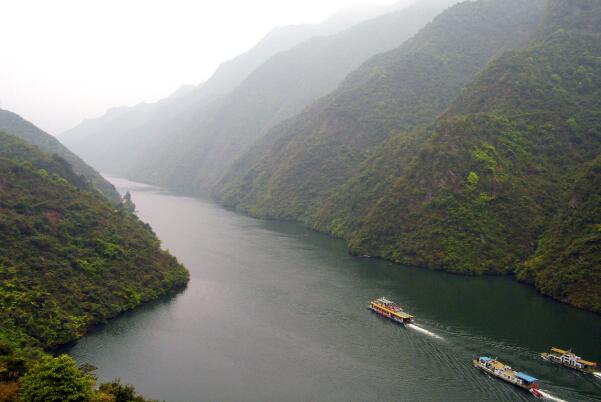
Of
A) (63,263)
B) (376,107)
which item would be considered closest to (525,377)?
(63,263)

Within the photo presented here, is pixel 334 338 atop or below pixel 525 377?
below

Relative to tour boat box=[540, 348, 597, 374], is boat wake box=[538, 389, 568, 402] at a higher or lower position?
lower

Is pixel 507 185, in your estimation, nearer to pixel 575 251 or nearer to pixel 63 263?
pixel 575 251

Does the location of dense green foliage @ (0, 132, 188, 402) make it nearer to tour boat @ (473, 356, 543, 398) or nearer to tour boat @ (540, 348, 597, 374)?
tour boat @ (473, 356, 543, 398)

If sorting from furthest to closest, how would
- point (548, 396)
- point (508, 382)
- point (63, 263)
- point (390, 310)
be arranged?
point (390, 310)
point (63, 263)
point (508, 382)
point (548, 396)

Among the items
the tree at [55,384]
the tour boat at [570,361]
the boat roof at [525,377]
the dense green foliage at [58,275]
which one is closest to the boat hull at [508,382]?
the boat roof at [525,377]

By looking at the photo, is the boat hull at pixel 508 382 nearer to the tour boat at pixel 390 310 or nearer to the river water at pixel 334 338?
the river water at pixel 334 338

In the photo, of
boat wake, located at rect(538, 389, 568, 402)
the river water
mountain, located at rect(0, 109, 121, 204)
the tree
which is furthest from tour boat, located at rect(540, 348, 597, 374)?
mountain, located at rect(0, 109, 121, 204)

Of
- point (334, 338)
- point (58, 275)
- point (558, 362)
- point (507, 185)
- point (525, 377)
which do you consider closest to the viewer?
point (525, 377)

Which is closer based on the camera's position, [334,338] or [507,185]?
[334,338]
